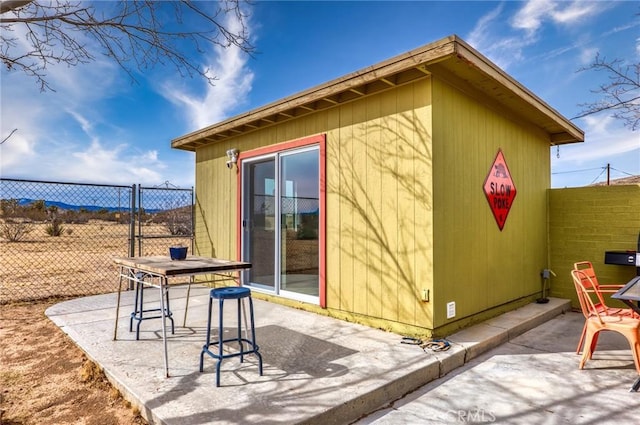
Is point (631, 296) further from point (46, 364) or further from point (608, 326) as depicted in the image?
point (46, 364)

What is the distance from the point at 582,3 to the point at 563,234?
12.4 feet

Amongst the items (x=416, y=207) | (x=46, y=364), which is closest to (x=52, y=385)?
(x=46, y=364)

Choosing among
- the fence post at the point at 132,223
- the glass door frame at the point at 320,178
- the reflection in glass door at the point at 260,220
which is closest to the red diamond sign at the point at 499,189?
the glass door frame at the point at 320,178

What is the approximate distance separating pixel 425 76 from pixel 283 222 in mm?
2537

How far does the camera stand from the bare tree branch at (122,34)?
2.36 meters

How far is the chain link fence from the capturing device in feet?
18.9

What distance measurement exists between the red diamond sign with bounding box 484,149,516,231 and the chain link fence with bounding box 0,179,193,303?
15.2 feet

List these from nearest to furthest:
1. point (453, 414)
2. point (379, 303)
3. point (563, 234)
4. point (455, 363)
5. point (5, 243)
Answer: point (453, 414), point (455, 363), point (379, 303), point (563, 234), point (5, 243)

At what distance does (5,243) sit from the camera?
35.8ft

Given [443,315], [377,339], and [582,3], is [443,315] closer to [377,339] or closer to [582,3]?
[377,339]

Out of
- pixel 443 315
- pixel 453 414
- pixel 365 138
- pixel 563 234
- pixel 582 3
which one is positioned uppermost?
pixel 582 3

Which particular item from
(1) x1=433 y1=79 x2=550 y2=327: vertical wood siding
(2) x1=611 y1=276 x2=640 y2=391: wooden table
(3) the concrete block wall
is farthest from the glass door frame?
(3) the concrete block wall

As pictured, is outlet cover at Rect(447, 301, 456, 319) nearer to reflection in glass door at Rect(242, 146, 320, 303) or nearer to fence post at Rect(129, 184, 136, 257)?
reflection in glass door at Rect(242, 146, 320, 303)

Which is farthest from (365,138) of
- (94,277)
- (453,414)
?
(94,277)
